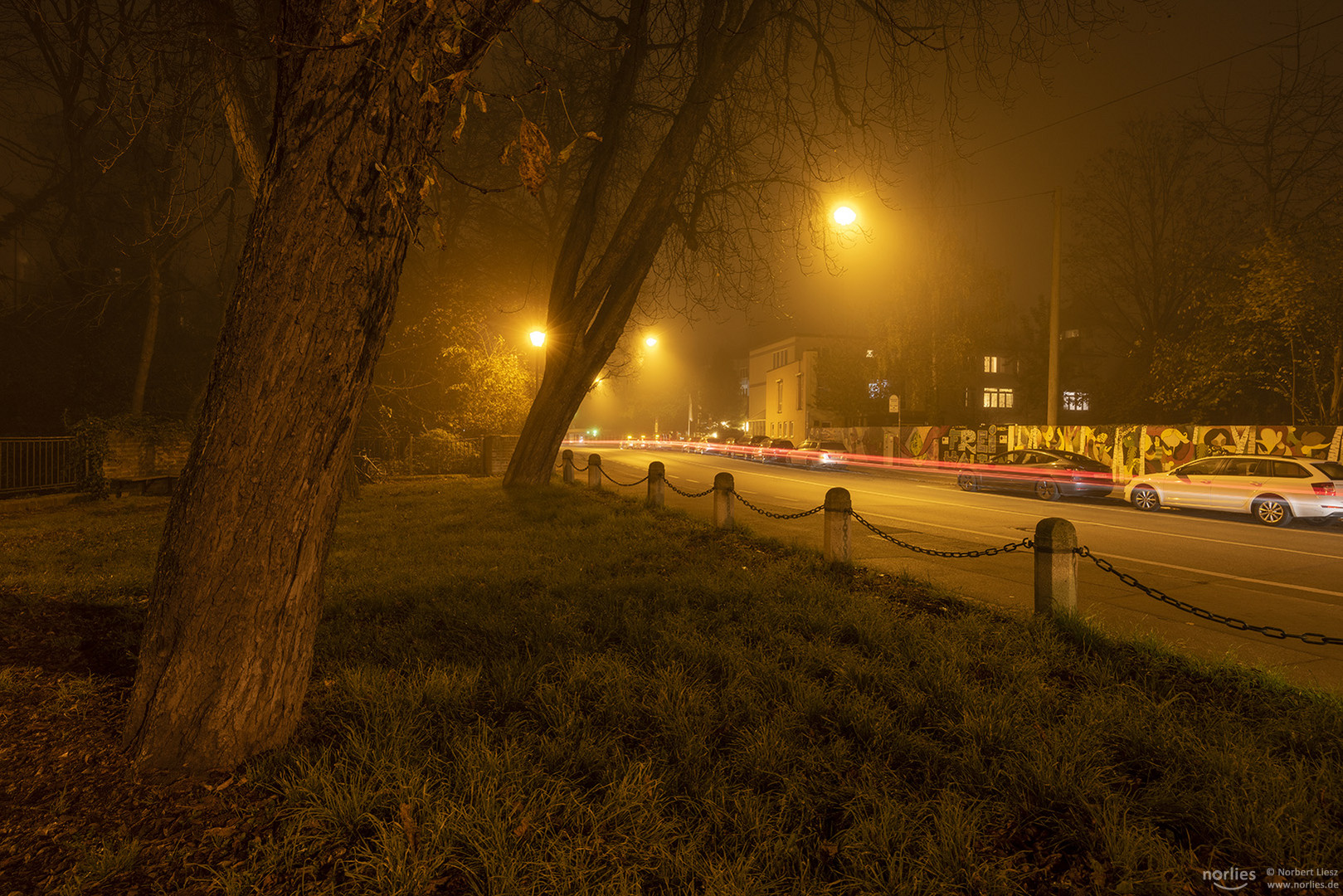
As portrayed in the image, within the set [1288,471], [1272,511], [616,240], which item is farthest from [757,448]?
[616,240]

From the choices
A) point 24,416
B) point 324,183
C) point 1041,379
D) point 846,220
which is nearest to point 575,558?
point 324,183

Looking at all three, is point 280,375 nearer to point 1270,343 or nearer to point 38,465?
point 38,465

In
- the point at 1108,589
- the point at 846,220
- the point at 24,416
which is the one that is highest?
the point at 846,220

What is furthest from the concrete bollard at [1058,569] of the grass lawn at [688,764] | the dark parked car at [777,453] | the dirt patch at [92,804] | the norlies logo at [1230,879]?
the dark parked car at [777,453]

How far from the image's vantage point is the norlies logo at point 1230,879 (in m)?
2.19

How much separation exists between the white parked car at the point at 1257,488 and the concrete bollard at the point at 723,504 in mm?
10906

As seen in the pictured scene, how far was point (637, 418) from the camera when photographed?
362 feet

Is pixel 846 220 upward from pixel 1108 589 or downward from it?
upward

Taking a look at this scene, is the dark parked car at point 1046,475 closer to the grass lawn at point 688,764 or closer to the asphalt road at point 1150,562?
the asphalt road at point 1150,562

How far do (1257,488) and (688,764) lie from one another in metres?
14.8

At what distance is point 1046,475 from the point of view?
1711cm

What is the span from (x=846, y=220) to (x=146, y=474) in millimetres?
15014

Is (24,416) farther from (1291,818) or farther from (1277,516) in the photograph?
(1277,516)

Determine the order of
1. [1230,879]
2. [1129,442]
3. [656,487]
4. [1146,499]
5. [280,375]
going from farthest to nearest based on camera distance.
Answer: [1129,442], [1146,499], [656,487], [280,375], [1230,879]
